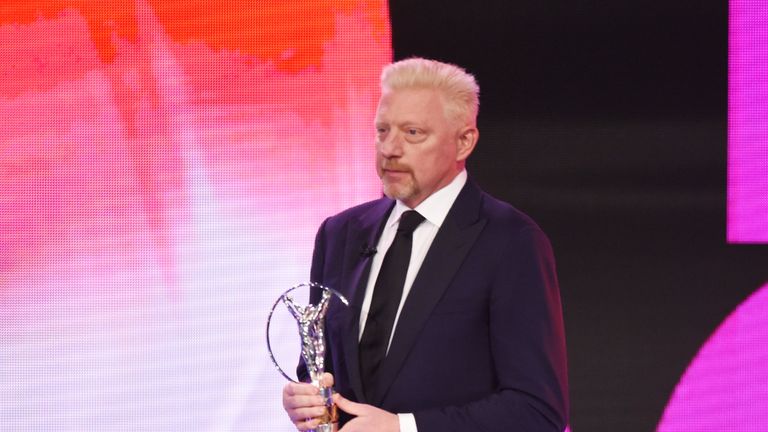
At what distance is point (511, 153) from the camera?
304cm

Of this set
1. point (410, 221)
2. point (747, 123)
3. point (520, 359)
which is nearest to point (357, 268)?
point (410, 221)

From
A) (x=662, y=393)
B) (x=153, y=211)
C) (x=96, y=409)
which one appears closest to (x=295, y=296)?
(x=153, y=211)

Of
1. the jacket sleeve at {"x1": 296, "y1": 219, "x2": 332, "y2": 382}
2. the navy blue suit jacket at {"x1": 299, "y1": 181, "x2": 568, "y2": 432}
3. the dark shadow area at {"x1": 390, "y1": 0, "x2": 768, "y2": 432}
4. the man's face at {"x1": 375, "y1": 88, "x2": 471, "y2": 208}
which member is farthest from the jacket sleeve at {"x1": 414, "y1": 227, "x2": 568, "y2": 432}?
the dark shadow area at {"x1": 390, "y1": 0, "x2": 768, "y2": 432}

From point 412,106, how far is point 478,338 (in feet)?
1.52

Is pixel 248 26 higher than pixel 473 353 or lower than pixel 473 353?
higher

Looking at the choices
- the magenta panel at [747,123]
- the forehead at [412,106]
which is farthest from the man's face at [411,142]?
the magenta panel at [747,123]

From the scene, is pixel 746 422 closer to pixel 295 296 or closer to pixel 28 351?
pixel 295 296

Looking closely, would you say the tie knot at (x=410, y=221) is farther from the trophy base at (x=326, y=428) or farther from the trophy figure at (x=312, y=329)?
the trophy base at (x=326, y=428)

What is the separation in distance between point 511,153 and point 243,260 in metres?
0.89

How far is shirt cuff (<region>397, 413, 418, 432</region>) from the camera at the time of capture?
1767 millimetres

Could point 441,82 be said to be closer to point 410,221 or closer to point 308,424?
point 410,221

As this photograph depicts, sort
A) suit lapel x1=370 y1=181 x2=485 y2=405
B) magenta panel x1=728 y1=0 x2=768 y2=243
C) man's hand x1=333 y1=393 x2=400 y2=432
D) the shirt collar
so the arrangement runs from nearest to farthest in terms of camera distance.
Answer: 1. man's hand x1=333 y1=393 x2=400 y2=432
2. suit lapel x1=370 y1=181 x2=485 y2=405
3. the shirt collar
4. magenta panel x1=728 y1=0 x2=768 y2=243

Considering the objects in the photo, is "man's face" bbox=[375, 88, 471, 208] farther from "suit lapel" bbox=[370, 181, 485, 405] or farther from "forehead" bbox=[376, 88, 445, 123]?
"suit lapel" bbox=[370, 181, 485, 405]

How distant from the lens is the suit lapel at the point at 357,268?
1873 millimetres
